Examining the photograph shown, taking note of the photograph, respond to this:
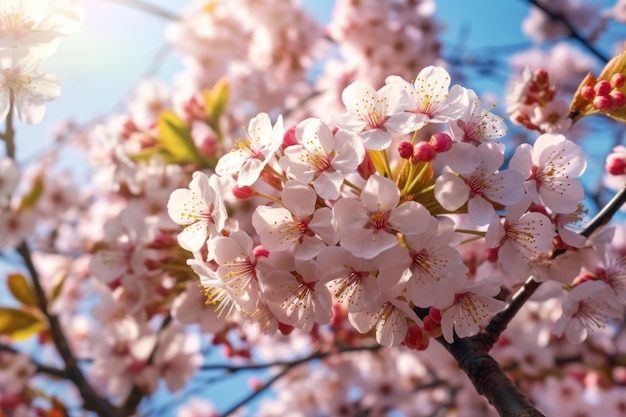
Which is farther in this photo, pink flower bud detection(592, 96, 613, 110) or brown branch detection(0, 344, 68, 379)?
brown branch detection(0, 344, 68, 379)

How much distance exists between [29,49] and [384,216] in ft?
2.11

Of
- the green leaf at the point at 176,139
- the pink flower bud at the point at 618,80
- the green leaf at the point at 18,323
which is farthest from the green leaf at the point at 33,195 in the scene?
the pink flower bud at the point at 618,80

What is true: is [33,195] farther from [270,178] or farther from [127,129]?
[270,178]

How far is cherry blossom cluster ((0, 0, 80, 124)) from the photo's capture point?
0.92 m

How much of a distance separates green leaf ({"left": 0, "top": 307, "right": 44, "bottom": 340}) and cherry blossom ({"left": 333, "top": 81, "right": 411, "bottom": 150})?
5.03 ft

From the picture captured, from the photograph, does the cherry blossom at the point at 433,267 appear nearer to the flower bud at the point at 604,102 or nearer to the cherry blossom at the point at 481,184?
the cherry blossom at the point at 481,184

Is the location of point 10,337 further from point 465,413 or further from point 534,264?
point 465,413

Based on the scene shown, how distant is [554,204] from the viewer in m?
0.89

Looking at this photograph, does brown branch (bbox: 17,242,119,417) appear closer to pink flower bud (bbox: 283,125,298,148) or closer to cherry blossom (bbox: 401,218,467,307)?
pink flower bud (bbox: 283,125,298,148)

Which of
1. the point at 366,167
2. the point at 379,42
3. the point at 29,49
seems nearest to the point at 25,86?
the point at 29,49

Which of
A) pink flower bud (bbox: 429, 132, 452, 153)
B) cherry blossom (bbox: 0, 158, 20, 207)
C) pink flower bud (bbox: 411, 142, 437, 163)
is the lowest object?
cherry blossom (bbox: 0, 158, 20, 207)

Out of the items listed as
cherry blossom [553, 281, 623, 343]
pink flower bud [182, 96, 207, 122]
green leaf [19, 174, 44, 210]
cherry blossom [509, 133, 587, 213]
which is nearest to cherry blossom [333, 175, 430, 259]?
cherry blossom [509, 133, 587, 213]

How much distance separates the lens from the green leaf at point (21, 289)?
1.91m

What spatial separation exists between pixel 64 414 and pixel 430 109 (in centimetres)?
173
